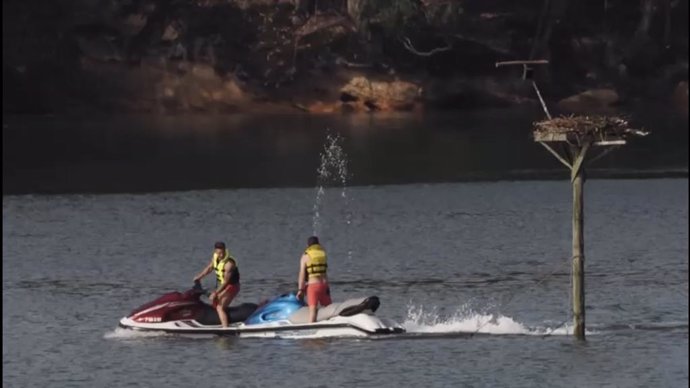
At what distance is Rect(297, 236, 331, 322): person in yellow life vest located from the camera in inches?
1622

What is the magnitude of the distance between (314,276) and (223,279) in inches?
79.3

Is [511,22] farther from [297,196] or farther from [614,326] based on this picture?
[614,326]

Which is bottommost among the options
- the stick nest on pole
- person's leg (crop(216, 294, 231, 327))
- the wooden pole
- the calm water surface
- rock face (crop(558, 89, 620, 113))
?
the calm water surface

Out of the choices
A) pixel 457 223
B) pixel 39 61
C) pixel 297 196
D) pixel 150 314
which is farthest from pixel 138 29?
pixel 150 314

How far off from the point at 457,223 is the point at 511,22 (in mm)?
56672

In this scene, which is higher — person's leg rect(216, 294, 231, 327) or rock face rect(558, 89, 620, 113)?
rock face rect(558, 89, 620, 113)

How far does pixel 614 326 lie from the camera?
44500 millimetres

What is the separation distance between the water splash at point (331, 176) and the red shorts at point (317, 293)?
1882 cm

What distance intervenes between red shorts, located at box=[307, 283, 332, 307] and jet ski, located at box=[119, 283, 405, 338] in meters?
0.24

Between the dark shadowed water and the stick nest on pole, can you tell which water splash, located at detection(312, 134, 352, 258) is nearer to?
the dark shadowed water

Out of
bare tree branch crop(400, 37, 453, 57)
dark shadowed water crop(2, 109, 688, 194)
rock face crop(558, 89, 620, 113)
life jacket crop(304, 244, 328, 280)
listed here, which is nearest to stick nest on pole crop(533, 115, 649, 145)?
life jacket crop(304, 244, 328, 280)

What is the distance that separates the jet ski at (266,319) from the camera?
41344 millimetres

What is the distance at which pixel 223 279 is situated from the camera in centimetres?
4169

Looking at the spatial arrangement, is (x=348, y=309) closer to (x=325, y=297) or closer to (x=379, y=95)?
(x=325, y=297)
